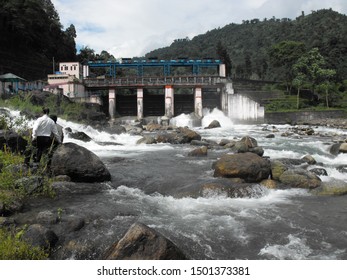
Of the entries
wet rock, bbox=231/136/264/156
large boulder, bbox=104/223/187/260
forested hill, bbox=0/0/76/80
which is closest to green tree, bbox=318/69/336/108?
wet rock, bbox=231/136/264/156

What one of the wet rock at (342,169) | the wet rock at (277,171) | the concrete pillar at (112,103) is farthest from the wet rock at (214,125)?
the wet rock at (277,171)

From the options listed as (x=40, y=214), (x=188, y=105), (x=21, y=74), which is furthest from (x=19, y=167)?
(x=21, y=74)

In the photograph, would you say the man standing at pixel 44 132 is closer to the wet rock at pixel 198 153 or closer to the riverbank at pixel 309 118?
the wet rock at pixel 198 153

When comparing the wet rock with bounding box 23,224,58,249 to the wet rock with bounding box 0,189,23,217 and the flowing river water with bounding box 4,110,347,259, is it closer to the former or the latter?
the flowing river water with bounding box 4,110,347,259

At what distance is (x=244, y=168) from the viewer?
11844mm

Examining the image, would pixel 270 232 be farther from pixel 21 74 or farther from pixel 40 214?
pixel 21 74

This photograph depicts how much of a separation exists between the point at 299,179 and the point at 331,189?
3.52 ft

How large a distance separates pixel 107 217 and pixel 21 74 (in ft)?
167

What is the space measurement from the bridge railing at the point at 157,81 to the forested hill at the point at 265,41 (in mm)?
23842

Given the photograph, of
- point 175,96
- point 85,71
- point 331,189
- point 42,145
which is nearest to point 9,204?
point 42,145

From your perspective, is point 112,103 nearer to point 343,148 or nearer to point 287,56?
point 287,56

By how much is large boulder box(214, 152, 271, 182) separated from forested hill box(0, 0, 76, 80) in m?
43.9

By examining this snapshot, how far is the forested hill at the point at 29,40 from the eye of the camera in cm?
5094

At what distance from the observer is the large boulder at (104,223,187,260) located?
5.39 metres
